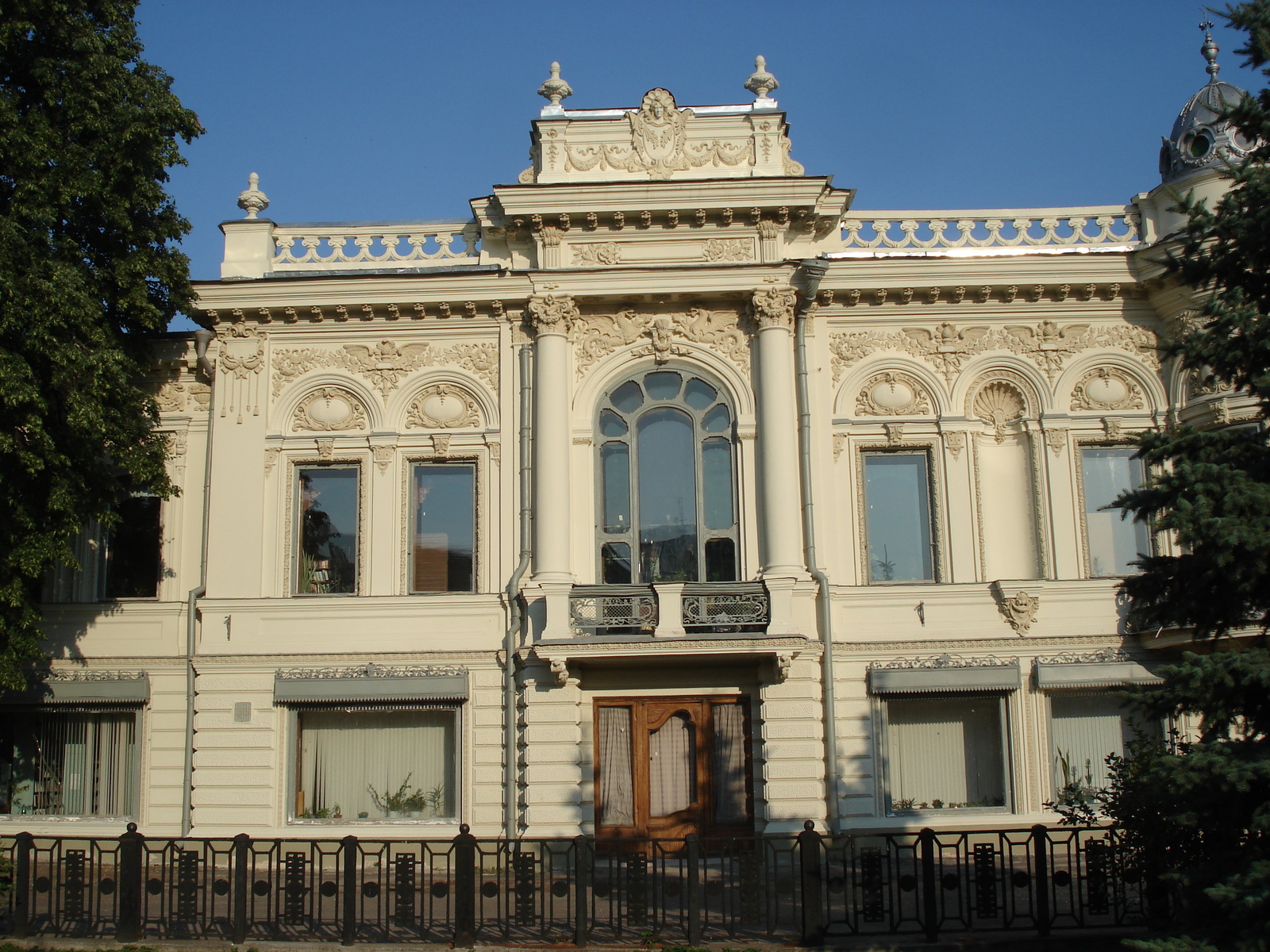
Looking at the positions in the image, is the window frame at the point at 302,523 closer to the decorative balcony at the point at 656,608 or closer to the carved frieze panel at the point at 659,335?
the decorative balcony at the point at 656,608

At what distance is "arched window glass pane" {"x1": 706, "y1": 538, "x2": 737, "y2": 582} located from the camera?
1883 cm

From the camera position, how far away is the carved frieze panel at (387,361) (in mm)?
19609

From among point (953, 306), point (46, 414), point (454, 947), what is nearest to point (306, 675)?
point (46, 414)

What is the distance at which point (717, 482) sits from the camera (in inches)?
757

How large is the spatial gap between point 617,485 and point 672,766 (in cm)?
446

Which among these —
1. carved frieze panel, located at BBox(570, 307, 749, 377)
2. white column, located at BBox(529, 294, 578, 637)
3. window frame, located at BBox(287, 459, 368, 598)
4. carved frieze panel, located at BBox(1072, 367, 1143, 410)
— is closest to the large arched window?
carved frieze panel, located at BBox(570, 307, 749, 377)

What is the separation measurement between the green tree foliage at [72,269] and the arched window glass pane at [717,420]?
834 cm

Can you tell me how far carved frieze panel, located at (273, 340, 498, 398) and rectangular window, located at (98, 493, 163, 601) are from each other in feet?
9.69

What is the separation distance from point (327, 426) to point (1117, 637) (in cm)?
1287

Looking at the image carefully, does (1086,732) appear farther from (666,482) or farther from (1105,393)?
(666,482)

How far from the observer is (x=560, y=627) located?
1766 cm

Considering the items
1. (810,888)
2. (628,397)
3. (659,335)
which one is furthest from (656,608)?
(810,888)

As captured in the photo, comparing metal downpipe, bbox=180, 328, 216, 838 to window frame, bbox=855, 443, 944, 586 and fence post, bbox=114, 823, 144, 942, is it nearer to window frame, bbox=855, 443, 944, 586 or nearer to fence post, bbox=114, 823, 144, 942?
fence post, bbox=114, 823, 144, 942

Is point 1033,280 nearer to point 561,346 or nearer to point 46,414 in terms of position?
point 561,346
